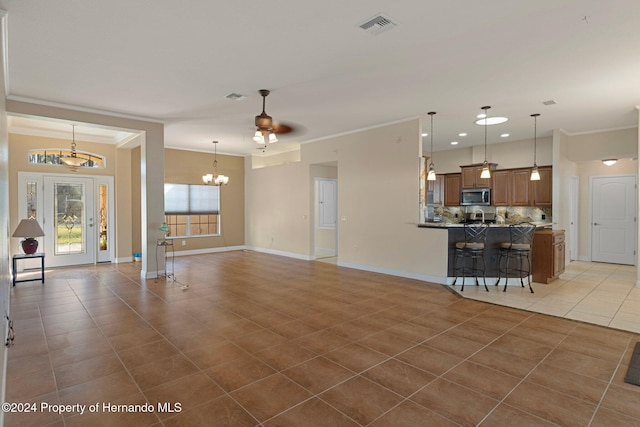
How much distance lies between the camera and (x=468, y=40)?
130 inches

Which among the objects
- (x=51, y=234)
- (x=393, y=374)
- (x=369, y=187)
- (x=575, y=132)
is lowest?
(x=393, y=374)

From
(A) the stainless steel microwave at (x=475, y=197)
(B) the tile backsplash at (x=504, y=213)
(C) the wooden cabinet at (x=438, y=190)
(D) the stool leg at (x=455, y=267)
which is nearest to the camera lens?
(D) the stool leg at (x=455, y=267)

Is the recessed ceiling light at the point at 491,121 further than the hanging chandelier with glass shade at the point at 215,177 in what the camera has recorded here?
No

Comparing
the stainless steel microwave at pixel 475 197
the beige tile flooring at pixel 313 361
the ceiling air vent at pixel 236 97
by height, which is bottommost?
the beige tile flooring at pixel 313 361

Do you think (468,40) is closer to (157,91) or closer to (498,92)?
(498,92)

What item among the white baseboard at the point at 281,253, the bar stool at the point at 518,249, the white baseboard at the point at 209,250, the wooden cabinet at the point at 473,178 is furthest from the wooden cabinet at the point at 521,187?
the white baseboard at the point at 209,250

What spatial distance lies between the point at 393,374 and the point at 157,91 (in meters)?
4.73

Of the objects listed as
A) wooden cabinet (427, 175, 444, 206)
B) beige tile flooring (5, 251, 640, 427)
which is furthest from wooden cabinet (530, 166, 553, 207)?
beige tile flooring (5, 251, 640, 427)

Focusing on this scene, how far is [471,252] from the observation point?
5.75m

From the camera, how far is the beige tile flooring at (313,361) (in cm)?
228

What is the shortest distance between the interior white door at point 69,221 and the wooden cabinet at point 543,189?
1037cm

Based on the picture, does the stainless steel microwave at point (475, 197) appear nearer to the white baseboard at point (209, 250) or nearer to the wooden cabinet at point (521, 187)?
the wooden cabinet at point (521, 187)

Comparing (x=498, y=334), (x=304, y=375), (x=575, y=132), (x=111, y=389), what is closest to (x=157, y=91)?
(x=111, y=389)

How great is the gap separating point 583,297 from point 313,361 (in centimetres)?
448
